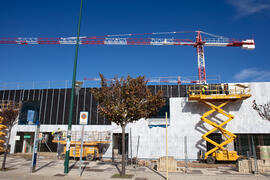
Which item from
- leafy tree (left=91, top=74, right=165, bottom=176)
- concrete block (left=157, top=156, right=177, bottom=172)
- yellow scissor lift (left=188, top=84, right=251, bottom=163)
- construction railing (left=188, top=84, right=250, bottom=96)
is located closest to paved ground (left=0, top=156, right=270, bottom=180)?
concrete block (left=157, top=156, right=177, bottom=172)

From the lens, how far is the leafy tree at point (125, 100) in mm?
12250

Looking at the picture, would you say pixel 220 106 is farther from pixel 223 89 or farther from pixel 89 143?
pixel 89 143

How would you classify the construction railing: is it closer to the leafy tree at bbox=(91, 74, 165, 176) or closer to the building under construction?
the building under construction

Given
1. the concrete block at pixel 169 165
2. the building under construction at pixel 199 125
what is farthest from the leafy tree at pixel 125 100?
the building under construction at pixel 199 125

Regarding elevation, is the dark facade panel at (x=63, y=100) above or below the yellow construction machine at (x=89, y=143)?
above

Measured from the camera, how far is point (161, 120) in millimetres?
22750

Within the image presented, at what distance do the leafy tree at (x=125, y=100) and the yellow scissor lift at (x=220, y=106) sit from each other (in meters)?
9.02

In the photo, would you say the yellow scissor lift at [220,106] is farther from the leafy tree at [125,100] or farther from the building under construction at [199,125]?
the leafy tree at [125,100]

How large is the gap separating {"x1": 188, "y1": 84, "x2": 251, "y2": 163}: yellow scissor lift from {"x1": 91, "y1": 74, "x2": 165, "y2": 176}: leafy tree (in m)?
9.02

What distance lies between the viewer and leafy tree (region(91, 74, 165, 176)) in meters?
12.2

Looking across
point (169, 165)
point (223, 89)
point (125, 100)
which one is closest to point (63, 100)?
point (125, 100)

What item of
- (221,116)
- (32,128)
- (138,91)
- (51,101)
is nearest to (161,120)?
(221,116)

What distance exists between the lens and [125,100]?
40.8 ft

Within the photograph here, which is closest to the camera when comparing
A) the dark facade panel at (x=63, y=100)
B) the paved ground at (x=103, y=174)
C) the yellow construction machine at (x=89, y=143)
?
the paved ground at (x=103, y=174)
